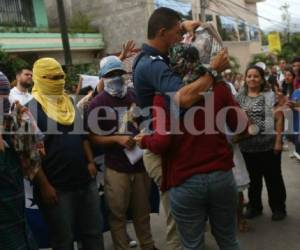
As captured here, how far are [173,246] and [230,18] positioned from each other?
29.0 meters

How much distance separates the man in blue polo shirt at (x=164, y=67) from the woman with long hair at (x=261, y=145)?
200 centimetres

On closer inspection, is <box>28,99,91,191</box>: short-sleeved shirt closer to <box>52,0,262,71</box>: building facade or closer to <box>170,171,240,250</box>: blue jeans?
<box>170,171,240,250</box>: blue jeans

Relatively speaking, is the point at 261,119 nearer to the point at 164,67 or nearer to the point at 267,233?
the point at 267,233

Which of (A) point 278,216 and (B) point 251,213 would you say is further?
(B) point 251,213

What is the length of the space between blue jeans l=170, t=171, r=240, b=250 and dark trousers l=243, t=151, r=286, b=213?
6.78ft

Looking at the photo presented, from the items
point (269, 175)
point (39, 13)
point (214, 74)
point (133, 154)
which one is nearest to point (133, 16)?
point (39, 13)

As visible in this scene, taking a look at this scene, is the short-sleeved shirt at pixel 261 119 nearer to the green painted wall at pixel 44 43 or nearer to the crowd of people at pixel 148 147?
the crowd of people at pixel 148 147

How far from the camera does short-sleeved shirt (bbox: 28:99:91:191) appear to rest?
→ 304 cm

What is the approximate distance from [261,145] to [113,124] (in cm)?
159

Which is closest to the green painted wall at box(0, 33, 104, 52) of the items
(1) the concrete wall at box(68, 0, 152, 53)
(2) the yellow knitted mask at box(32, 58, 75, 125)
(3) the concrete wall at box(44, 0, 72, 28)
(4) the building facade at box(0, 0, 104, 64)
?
(4) the building facade at box(0, 0, 104, 64)

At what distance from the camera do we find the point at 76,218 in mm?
3271

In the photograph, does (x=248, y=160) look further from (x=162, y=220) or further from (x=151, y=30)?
(x=151, y=30)

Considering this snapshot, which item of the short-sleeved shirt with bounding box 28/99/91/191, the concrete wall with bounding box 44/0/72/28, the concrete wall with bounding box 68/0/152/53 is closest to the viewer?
the short-sleeved shirt with bounding box 28/99/91/191

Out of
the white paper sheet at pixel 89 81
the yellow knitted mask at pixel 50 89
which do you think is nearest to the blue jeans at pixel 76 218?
the yellow knitted mask at pixel 50 89
